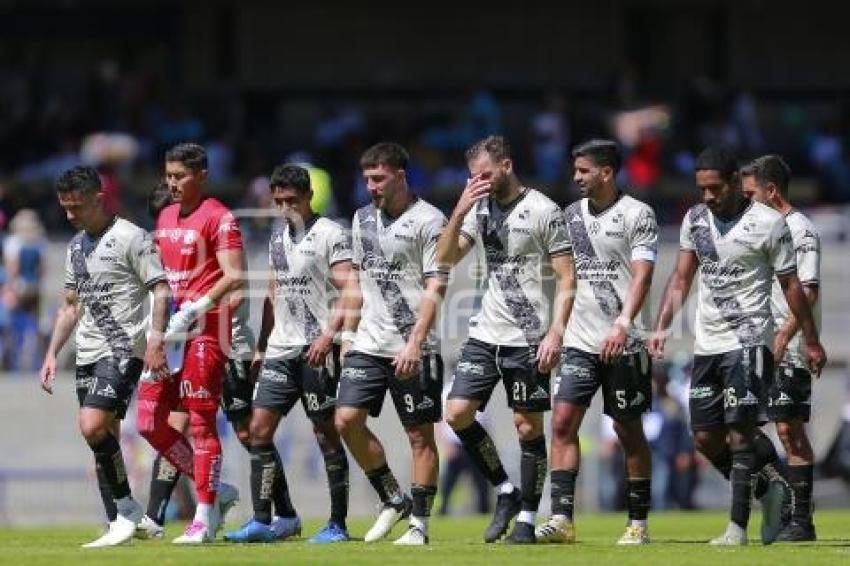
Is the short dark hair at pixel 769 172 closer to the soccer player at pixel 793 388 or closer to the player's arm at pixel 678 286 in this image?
the soccer player at pixel 793 388

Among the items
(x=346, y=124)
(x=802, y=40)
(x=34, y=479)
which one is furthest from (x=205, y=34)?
(x=34, y=479)

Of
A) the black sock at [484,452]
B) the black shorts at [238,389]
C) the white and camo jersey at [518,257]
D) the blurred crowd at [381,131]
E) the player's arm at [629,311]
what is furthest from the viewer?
the blurred crowd at [381,131]

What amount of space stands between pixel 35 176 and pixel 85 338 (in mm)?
17497

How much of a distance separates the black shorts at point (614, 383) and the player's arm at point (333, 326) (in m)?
1.72

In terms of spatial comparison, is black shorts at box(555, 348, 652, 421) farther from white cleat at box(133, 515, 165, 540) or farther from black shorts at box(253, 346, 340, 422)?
white cleat at box(133, 515, 165, 540)

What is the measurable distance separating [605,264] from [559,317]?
2.13ft

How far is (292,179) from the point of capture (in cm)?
1717

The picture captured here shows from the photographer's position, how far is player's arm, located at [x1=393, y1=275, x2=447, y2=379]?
16.2m

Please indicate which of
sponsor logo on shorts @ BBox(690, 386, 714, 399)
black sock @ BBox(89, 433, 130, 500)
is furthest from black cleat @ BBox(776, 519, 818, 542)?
black sock @ BBox(89, 433, 130, 500)

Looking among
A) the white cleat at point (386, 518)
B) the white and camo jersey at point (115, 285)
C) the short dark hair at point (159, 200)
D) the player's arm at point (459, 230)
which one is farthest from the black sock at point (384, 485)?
the short dark hair at point (159, 200)

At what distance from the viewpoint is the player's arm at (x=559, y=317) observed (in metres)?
16.2

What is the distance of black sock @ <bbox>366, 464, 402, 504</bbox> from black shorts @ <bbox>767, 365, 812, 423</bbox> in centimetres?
281

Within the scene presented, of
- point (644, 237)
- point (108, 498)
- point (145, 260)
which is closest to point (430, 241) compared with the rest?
point (644, 237)

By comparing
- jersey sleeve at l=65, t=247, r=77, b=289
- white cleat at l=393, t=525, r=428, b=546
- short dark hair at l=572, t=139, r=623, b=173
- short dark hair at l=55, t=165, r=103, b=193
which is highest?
short dark hair at l=572, t=139, r=623, b=173
